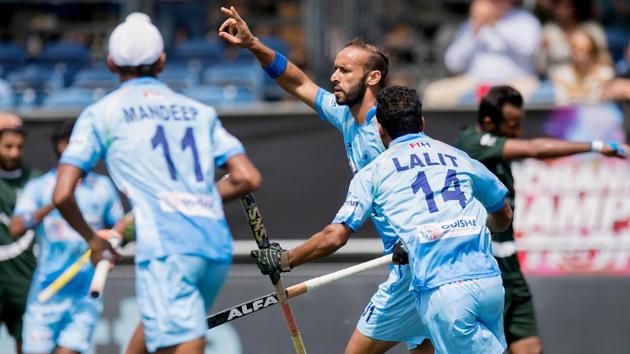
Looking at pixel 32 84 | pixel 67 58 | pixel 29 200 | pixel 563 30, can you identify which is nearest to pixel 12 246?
pixel 29 200

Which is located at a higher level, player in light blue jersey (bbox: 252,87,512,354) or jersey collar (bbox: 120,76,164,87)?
jersey collar (bbox: 120,76,164,87)

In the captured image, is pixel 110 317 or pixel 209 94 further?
pixel 209 94

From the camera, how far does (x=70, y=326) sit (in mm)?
8195

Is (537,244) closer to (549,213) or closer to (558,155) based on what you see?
(549,213)

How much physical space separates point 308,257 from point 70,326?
2.48m

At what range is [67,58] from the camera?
14.9 meters

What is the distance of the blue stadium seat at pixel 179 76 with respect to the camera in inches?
501

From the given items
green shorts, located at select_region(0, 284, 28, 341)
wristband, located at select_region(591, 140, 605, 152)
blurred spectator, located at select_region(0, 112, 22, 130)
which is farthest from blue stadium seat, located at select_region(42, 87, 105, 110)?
wristband, located at select_region(591, 140, 605, 152)

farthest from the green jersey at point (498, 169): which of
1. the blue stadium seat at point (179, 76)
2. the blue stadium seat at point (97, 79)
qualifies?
Result: the blue stadium seat at point (97, 79)

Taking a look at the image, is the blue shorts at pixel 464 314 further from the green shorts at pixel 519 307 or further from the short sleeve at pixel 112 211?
the short sleeve at pixel 112 211

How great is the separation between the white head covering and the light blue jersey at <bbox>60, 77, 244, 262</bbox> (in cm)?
15

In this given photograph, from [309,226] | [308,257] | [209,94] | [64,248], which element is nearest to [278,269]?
[308,257]

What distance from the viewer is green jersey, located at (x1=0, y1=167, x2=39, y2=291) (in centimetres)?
877

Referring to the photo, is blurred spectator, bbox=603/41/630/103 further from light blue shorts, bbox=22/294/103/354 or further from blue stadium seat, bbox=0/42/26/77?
blue stadium seat, bbox=0/42/26/77
